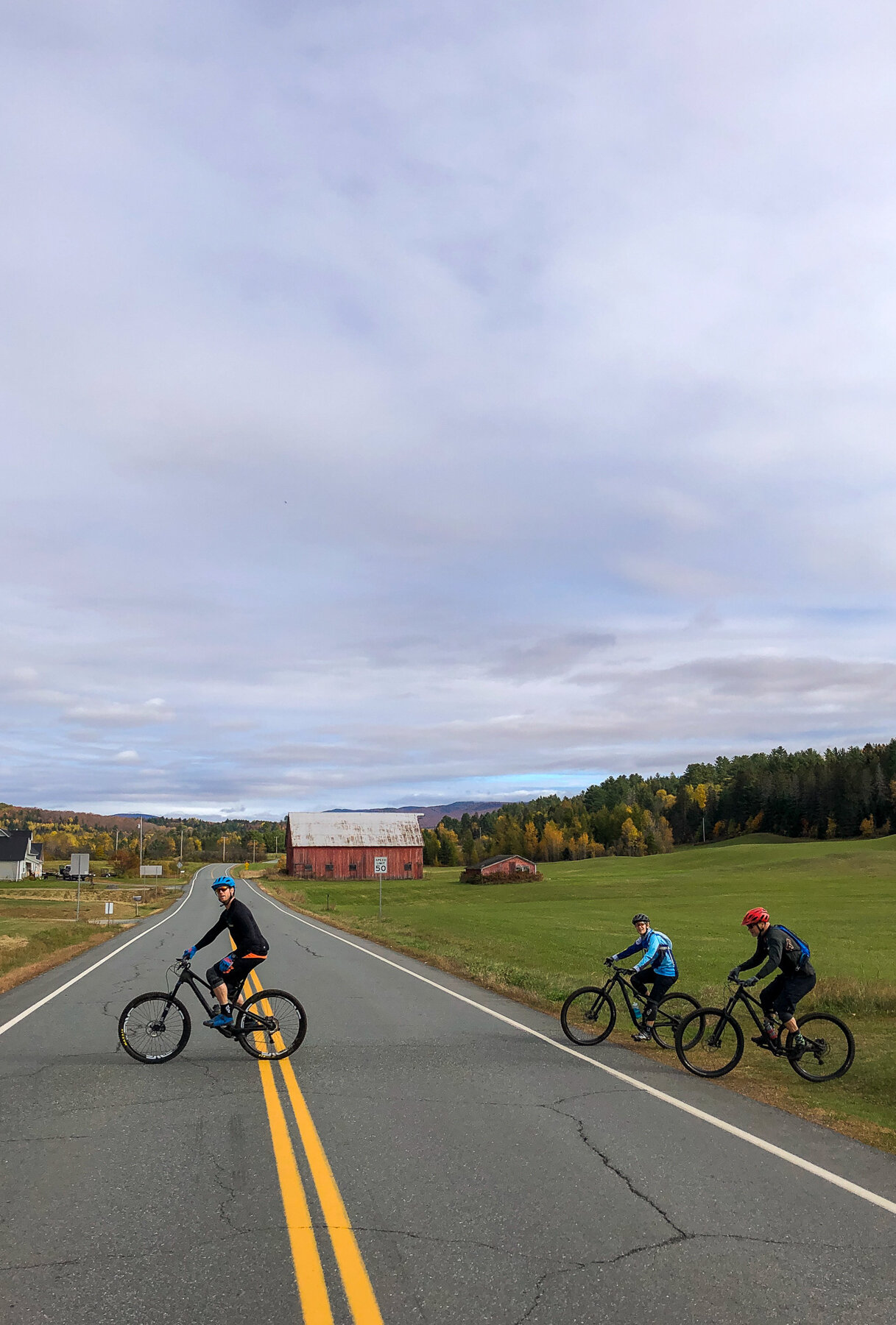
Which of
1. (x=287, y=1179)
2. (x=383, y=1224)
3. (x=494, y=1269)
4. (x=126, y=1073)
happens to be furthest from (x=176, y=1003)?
(x=494, y=1269)

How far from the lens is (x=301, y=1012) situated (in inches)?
443

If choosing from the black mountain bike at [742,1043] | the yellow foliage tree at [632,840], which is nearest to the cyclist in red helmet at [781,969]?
the black mountain bike at [742,1043]

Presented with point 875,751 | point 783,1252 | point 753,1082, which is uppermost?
point 875,751

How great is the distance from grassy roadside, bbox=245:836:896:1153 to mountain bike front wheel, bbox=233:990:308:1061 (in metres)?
5.03

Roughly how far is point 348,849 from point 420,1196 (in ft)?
338

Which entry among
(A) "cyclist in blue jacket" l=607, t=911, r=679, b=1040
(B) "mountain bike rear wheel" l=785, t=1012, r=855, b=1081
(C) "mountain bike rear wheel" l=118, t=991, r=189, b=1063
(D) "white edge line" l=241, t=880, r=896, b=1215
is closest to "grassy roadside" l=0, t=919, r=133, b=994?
(C) "mountain bike rear wheel" l=118, t=991, r=189, b=1063

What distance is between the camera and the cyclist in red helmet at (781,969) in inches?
400

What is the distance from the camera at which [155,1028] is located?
35.8 feet

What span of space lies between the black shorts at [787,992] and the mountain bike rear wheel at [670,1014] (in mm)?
1075

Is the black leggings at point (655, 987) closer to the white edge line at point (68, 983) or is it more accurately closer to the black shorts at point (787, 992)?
the black shorts at point (787, 992)

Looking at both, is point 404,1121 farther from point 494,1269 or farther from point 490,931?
point 490,931

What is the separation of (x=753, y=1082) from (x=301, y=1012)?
5751mm

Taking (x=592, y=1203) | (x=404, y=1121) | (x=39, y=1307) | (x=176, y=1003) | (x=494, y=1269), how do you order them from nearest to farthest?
1. (x=39, y=1307)
2. (x=494, y=1269)
3. (x=592, y=1203)
4. (x=404, y=1121)
5. (x=176, y=1003)

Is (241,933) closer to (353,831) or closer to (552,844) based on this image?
(353,831)
